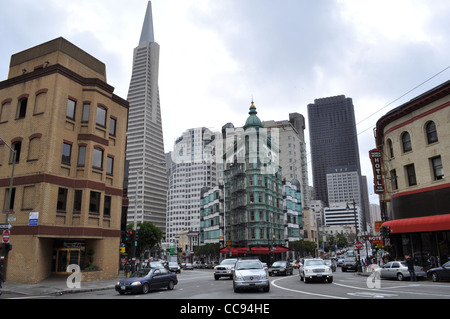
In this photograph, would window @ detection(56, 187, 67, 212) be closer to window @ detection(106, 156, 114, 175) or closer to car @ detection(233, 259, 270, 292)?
window @ detection(106, 156, 114, 175)

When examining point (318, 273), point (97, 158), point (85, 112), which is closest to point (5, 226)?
point (97, 158)

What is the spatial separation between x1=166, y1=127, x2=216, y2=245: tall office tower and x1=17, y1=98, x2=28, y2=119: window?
155513mm

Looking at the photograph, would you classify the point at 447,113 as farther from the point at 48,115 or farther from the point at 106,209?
the point at 48,115

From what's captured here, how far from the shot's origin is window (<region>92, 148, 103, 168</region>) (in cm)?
2988

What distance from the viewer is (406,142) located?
107 ft

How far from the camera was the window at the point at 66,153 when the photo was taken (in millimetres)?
27938

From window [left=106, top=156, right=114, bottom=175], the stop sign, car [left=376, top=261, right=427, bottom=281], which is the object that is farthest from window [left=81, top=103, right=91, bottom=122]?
car [left=376, top=261, right=427, bottom=281]

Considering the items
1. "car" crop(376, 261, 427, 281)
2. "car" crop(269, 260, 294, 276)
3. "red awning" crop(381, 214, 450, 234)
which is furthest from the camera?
"car" crop(269, 260, 294, 276)

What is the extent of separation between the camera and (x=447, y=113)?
91.5ft

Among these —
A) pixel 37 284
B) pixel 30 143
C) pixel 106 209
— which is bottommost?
pixel 37 284

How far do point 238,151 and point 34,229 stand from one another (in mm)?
55433

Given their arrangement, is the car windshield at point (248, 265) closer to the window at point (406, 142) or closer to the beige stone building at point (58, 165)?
the beige stone building at point (58, 165)

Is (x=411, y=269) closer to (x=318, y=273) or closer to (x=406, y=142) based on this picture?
(x=318, y=273)
